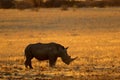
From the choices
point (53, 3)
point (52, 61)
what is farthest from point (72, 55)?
point (53, 3)

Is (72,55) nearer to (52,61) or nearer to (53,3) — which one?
(52,61)

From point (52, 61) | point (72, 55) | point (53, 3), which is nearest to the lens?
point (52, 61)

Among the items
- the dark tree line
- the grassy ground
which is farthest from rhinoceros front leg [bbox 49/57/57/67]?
the dark tree line

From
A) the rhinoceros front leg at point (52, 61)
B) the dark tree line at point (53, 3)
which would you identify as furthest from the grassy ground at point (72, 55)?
the dark tree line at point (53, 3)

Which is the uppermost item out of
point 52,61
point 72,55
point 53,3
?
point 52,61

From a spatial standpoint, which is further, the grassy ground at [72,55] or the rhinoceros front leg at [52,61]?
the rhinoceros front leg at [52,61]

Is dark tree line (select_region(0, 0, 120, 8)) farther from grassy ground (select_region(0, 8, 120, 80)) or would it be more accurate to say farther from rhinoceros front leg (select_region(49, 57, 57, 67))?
rhinoceros front leg (select_region(49, 57, 57, 67))

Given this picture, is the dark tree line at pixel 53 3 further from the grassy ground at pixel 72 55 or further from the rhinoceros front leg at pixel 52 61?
the rhinoceros front leg at pixel 52 61

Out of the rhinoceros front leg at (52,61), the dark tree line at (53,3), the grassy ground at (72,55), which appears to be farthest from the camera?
the dark tree line at (53,3)

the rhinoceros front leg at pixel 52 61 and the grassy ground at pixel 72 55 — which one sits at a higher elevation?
the rhinoceros front leg at pixel 52 61

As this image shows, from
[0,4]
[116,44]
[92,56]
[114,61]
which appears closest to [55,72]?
[114,61]

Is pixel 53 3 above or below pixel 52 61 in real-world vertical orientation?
below

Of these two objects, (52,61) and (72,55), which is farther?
(72,55)

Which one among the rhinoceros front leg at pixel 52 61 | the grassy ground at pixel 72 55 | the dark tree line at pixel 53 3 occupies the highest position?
the rhinoceros front leg at pixel 52 61
